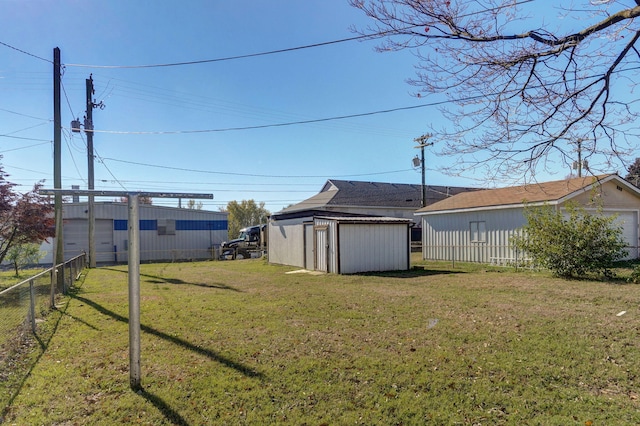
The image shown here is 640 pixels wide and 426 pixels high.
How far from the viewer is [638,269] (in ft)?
35.7

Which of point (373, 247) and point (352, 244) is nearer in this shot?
point (352, 244)

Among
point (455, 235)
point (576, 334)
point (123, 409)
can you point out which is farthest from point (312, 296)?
point (455, 235)

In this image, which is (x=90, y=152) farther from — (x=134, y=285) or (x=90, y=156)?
(x=134, y=285)

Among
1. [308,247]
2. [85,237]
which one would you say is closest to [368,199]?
[308,247]

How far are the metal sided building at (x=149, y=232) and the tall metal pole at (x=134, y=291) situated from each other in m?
21.3

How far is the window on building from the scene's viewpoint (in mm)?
17797

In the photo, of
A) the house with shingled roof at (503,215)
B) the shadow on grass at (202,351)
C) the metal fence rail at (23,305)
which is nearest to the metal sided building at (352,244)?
the house with shingled roof at (503,215)

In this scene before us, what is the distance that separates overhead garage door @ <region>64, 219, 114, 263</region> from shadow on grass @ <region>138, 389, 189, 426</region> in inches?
975

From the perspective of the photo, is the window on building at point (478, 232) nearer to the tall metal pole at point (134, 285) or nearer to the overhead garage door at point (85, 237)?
the tall metal pole at point (134, 285)

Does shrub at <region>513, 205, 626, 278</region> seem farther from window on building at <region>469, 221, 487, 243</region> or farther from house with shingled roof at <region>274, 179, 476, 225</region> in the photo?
house with shingled roof at <region>274, 179, 476, 225</region>

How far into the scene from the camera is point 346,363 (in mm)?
4602

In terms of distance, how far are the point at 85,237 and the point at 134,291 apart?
26461 mm

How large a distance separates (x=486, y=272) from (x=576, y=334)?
891 cm

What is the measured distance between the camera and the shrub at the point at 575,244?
1145 cm
